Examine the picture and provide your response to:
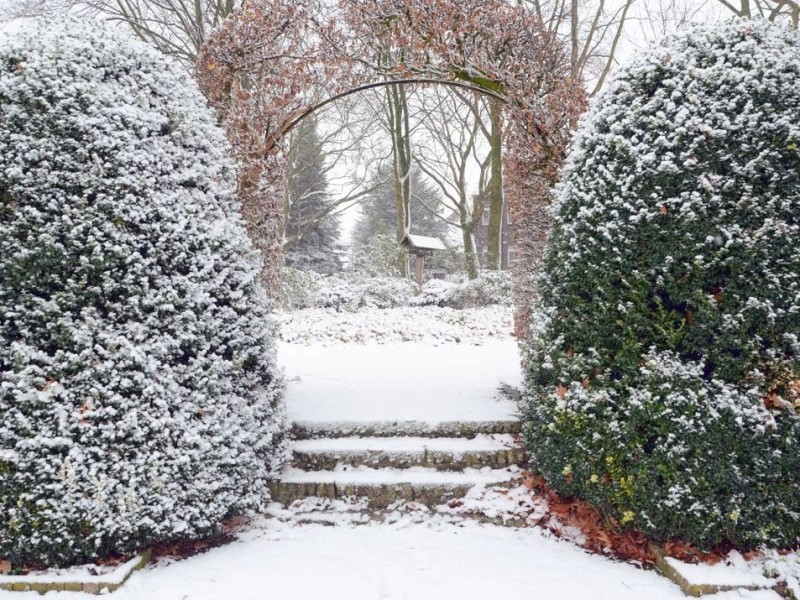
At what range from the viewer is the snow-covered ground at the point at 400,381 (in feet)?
13.5

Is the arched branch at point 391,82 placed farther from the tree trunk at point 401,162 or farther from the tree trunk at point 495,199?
the tree trunk at point 401,162

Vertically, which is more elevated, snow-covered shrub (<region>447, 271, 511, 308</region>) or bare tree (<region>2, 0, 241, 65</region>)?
bare tree (<region>2, 0, 241, 65</region>)

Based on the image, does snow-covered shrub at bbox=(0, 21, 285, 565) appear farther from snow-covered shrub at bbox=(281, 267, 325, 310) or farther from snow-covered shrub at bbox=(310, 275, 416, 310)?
snow-covered shrub at bbox=(281, 267, 325, 310)

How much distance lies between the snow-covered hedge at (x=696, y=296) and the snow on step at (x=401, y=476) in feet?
2.46

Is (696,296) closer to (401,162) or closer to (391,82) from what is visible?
(391,82)

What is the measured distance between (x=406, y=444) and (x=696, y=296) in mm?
2203

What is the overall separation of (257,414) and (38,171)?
176cm

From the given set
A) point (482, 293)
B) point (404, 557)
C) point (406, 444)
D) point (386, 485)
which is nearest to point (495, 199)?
point (482, 293)

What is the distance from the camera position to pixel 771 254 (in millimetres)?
2418

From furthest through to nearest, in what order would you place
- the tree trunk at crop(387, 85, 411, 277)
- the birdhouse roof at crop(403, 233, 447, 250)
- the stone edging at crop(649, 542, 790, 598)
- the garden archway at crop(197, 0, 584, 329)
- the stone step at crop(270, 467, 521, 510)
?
the tree trunk at crop(387, 85, 411, 277) → the birdhouse roof at crop(403, 233, 447, 250) → the garden archway at crop(197, 0, 584, 329) → the stone step at crop(270, 467, 521, 510) → the stone edging at crop(649, 542, 790, 598)

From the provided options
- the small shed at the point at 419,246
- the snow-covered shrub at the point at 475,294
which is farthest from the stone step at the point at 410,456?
the small shed at the point at 419,246

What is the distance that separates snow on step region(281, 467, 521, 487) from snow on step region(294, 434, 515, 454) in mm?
139

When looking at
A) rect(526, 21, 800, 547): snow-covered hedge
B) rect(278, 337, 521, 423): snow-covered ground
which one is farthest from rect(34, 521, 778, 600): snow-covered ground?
A: rect(278, 337, 521, 423): snow-covered ground

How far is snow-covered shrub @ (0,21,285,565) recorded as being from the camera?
249 centimetres
